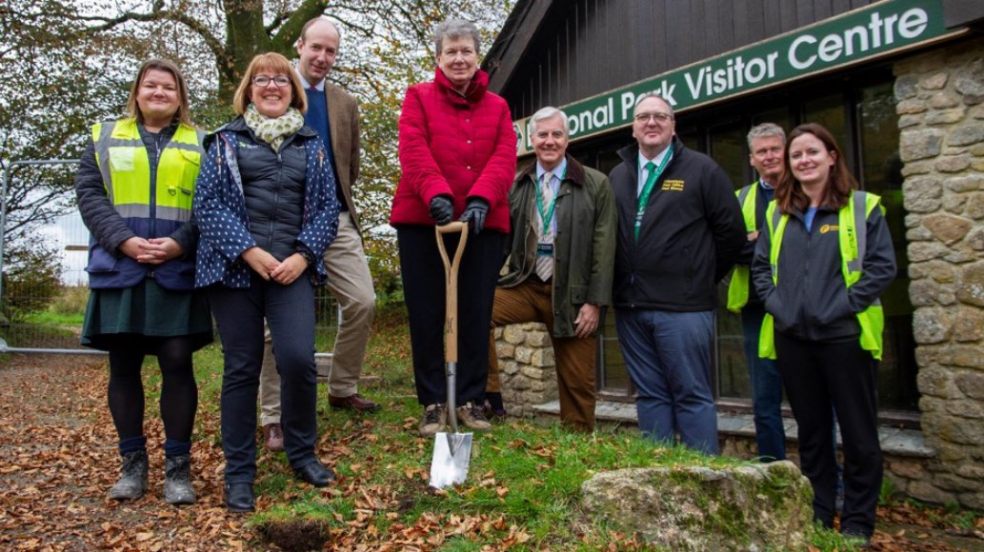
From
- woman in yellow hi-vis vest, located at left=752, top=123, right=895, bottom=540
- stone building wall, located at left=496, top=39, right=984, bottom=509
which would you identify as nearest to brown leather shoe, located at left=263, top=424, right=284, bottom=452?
woman in yellow hi-vis vest, located at left=752, top=123, right=895, bottom=540

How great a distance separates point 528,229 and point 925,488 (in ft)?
10.7

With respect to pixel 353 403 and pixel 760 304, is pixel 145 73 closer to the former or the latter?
pixel 353 403

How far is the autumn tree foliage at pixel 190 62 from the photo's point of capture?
11.6m

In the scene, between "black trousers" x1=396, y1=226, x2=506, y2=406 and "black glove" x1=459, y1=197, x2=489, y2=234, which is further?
"black trousers" x1=396, y1=226, x2=506, y2=406


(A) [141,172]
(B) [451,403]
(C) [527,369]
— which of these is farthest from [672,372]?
(C) [527,369]

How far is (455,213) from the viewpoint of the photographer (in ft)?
12.7

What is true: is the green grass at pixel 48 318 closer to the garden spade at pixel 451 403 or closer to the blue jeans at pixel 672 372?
the garden spade at pixel 451 403

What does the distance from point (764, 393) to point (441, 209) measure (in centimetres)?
249

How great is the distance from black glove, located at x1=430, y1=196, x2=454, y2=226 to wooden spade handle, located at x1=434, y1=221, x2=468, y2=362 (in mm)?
53

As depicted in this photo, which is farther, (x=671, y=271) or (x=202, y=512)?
(x=671, y=271)

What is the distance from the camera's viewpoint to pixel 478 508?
10.4ft

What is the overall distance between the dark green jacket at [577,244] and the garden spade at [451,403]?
1.93 ft

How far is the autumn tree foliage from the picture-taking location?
11570 millimetres

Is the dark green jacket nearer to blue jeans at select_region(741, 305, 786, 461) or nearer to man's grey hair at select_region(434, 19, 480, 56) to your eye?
man's grey hair at select_region(434, 19, 480, 56)
